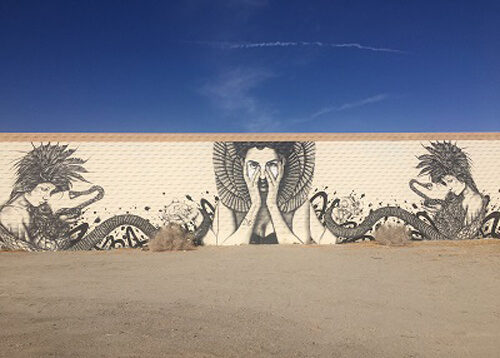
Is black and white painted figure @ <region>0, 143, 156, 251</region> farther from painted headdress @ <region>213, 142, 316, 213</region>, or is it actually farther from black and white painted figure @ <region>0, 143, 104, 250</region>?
painted headdress @ <region>213, 142, 316, 213</region>

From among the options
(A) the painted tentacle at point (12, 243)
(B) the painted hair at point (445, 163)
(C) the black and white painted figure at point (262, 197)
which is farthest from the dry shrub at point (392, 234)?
(A) the painted tentacle at point (12, 243)

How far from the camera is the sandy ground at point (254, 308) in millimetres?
3527

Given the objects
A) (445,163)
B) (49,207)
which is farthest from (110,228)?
(445,163)

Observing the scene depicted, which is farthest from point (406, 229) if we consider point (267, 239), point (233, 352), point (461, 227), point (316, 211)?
point (233, 352)

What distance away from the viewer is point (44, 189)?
477 inches

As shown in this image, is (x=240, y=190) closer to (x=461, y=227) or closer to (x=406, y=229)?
(x=406, y=229)

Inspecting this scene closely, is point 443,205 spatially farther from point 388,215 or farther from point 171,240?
point 171,240

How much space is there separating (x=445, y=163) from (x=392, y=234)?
338 centimetres

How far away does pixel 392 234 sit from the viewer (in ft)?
39.1

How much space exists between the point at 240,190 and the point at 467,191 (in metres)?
7.91

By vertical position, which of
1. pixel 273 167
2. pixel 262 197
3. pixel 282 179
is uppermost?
pixel 273 167

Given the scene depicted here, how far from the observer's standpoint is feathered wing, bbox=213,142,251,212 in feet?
40.3

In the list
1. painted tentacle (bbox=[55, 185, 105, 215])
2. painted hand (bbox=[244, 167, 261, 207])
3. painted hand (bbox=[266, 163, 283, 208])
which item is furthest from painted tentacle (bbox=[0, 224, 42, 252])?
painted hand (bbox=[266, 163, 283, 208])

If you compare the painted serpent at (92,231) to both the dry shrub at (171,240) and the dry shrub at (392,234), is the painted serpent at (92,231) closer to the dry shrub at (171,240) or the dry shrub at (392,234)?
the dry shrub at (171,240)
